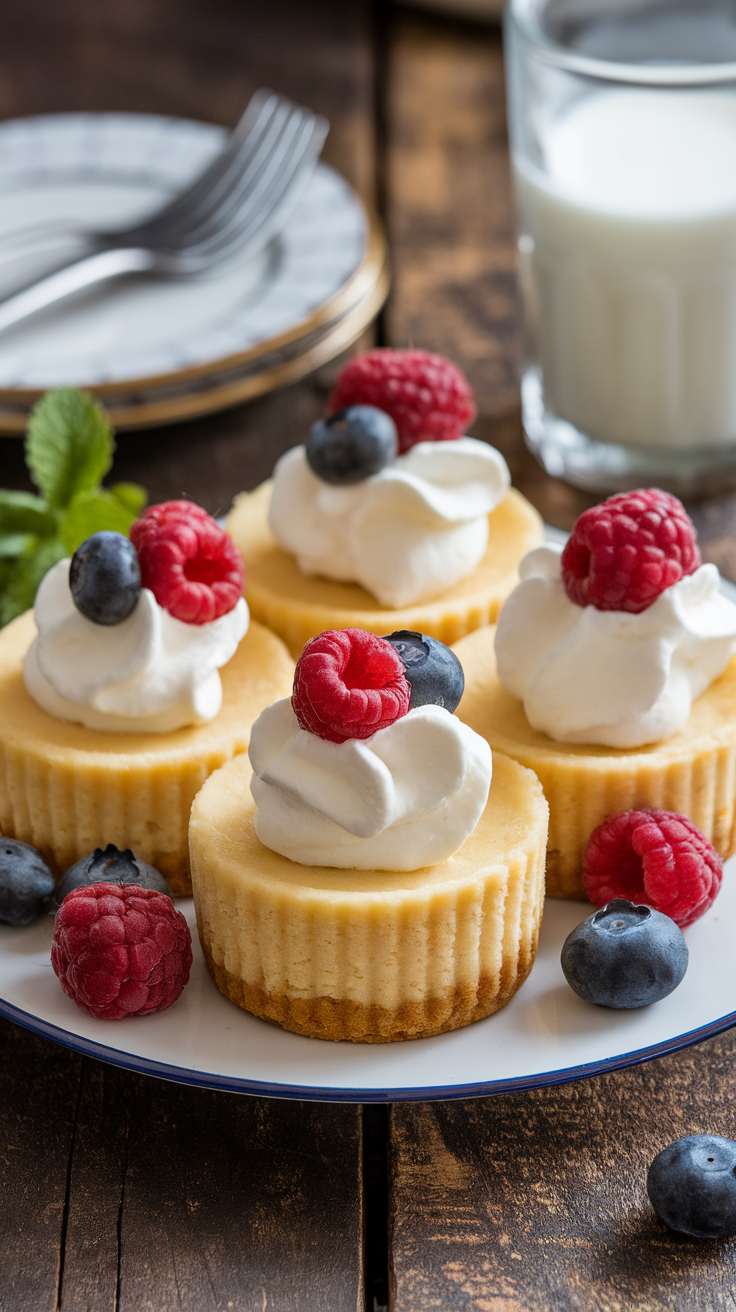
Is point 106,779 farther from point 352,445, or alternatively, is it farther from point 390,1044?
point 352,445

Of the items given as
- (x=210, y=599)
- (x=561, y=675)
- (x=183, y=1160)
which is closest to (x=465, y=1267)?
(x=183, y=1160)

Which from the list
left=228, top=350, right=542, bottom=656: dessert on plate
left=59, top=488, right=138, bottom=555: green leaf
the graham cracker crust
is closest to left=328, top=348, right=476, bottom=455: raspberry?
left=228, top=350, right=542, bottom=656: dessert on plate

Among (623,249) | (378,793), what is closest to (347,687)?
(378,793)

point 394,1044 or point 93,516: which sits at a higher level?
point 93,516

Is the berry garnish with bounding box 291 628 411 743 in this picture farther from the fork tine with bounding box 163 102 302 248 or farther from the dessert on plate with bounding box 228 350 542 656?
the fork tine with bounding box 163 102 302 248

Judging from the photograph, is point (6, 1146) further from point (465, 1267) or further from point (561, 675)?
point (561, 675)

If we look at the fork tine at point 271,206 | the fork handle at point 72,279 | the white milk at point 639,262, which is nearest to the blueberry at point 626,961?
the white milk at point 639,262
